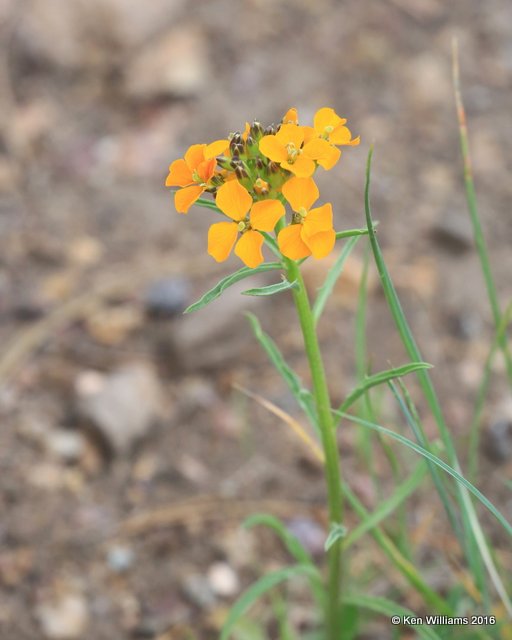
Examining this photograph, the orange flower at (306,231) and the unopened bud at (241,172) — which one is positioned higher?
the unopened bud at (241,172)

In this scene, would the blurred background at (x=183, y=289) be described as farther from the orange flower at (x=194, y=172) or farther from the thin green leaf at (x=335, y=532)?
the orange flower at (x=194, y=172)

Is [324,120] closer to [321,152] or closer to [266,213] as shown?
[321,152]

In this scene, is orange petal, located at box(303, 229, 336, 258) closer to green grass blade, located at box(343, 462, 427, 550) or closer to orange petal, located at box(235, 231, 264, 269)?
orange petal, located at box(235, 231, 264, 269)

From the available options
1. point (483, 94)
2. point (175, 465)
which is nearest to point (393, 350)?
point (175, 465)

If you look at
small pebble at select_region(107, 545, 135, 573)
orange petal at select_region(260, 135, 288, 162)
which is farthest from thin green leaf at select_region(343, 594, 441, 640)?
orange petal at select_region(260, 135, 288, 162)

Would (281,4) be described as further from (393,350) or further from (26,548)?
(26,548)

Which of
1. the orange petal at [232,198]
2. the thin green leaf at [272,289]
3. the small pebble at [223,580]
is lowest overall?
the small pebble at [223,580]

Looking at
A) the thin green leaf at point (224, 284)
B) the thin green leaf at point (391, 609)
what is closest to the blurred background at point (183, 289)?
the thin green leaf at point (391, 609)
